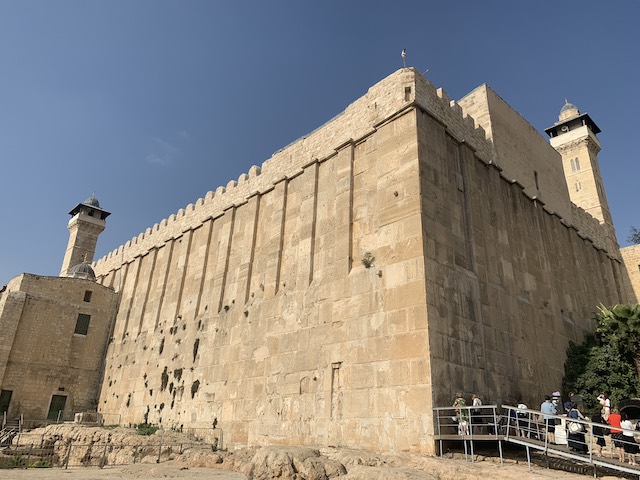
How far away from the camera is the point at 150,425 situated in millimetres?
19391

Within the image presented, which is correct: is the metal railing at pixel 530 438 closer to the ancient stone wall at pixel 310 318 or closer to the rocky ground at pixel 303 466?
the rocky ground at pixel 303 466

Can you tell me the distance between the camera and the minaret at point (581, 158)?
3198cm

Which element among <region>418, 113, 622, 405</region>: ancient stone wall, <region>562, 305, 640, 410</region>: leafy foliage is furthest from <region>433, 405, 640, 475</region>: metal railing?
<region>562, 305, 640, 410</region>: leafy foliage

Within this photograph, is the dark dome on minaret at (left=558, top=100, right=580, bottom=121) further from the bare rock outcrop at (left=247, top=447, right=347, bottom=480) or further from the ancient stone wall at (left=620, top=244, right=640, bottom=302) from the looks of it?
the bare rock outcrop at (left=247, top=447, right=347, bottom=480)

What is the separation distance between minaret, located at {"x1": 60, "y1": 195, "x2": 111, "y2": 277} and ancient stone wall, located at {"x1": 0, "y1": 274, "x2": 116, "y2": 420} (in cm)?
1377

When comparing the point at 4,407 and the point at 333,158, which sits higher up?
the point at 333,158

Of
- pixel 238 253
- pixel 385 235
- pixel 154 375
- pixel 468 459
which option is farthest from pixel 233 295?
pixel 468 459

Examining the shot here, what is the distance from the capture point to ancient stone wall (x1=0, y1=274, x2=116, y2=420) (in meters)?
24.1

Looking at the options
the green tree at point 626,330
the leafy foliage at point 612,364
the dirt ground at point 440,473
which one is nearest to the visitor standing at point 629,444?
the dirt ground at point 440,473

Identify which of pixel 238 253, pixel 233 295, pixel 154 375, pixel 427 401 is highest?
pixel 238 253

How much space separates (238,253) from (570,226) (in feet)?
49.5

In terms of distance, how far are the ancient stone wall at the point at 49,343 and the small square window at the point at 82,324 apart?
175 millimetres

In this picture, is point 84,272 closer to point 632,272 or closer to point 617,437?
point 617,437

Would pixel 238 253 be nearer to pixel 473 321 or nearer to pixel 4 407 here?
pixel 473 321
